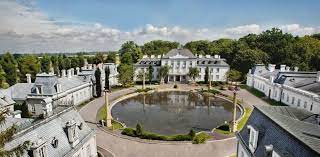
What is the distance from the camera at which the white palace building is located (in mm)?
34994

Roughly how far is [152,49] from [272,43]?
55015 millimetres

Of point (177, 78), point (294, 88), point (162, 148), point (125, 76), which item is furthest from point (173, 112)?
point (177, 78)

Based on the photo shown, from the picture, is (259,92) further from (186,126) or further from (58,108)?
(58,108)

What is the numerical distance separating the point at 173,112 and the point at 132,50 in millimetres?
67179

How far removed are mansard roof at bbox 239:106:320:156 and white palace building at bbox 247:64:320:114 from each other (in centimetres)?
2156

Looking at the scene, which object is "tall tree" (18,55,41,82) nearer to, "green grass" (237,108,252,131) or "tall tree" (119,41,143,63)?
"tall tree" (119,41,143,63)

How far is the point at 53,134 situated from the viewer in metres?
15.5

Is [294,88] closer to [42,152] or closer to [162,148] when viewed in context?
[162,148]

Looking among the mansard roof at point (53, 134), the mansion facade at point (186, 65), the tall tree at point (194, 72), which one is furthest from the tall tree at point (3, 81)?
the tall tree at point (194, 72)

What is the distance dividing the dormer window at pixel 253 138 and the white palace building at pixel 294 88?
971 inches

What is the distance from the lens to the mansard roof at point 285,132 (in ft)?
35.2

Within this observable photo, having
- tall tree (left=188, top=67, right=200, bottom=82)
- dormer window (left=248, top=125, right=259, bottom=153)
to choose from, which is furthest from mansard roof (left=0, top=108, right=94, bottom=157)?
tall tree (left=188, top=67, right=200, bottom=82)

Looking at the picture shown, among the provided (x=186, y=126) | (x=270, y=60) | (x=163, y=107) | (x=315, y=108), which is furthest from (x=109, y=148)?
(x=270, y=60)

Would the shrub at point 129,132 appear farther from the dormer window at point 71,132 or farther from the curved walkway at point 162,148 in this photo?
the dormer window at point 71,132
